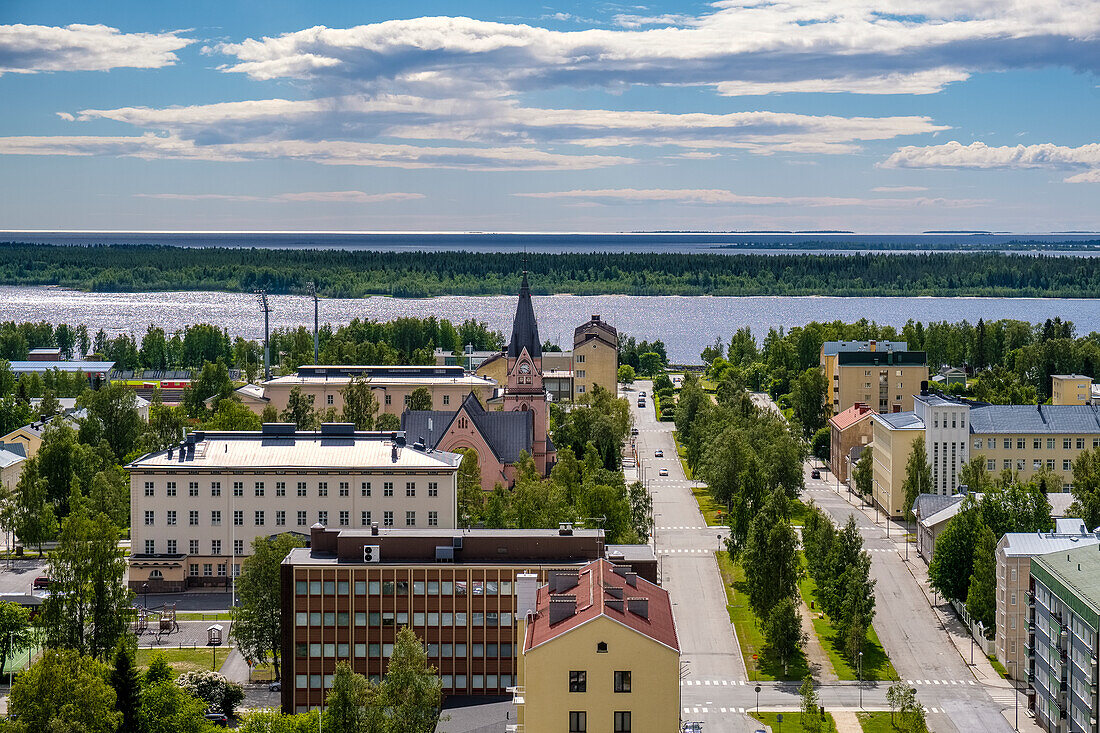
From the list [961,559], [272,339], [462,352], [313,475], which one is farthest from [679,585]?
[272,339]

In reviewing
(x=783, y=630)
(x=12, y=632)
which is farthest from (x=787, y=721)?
(x=12, y=632)

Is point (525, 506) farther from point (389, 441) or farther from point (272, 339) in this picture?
point (272, 339)

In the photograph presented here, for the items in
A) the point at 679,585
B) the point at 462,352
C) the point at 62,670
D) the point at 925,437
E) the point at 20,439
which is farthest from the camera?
the point at 462,352

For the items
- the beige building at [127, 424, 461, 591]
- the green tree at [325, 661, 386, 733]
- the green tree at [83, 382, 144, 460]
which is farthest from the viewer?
the green tree at [83, 382, 144, 460]

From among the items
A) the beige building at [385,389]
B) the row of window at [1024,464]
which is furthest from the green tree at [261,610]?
the beige building at [385,389]

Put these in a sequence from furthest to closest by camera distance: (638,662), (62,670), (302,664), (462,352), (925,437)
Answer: (462,352) → (925,437) → (302,664) → (62,670) → (638,662)

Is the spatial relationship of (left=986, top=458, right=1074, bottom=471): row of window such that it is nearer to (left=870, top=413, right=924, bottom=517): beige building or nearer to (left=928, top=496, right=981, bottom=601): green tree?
(left=870, top=413, right=924, bottom=517): beige building

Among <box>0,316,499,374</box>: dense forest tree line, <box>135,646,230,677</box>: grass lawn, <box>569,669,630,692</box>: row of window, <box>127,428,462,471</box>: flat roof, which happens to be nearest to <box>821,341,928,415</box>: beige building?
<box>127,428,462,471</box>: flat roof
